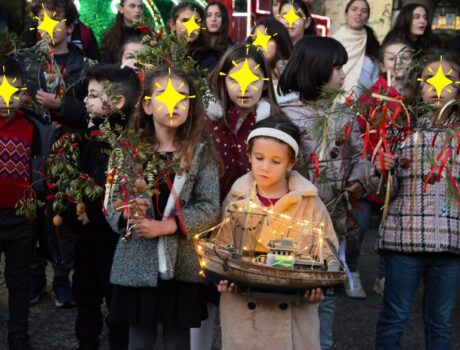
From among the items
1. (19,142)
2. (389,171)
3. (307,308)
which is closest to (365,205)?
(389,171)

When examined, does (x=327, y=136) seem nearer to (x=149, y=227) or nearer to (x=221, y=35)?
(x=149, y=227)

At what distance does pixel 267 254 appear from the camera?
264 centimetres

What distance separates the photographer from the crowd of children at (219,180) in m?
2.83

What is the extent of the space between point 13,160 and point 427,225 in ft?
7.11

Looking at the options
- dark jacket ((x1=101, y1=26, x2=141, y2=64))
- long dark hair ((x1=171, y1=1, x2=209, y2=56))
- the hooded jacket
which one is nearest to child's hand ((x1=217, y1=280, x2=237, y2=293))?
the hooded jacket

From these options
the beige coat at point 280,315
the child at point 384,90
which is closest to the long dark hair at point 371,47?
the child at point 384,90

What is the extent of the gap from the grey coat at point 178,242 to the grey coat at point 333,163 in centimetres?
53

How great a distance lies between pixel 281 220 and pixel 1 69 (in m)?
1.80

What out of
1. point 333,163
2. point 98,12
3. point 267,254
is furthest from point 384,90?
point 98,12

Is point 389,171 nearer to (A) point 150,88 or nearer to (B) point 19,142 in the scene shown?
(A) point 150,88

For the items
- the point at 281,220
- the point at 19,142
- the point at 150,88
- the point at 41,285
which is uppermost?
the point at 150,88

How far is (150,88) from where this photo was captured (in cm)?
295

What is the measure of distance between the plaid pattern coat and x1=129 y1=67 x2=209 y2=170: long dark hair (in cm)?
100

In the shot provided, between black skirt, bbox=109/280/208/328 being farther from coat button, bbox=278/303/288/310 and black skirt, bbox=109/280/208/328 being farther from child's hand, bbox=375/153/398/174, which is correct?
child's hand, bbox=375/153/398/174
